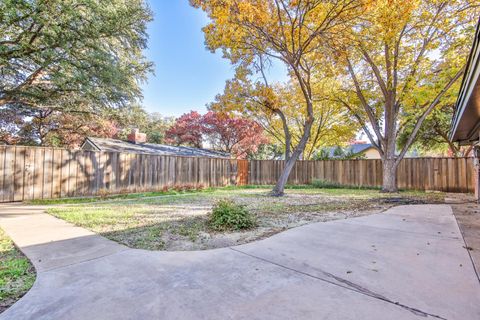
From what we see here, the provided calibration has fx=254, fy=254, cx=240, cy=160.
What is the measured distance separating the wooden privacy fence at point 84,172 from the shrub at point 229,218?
21.5 feet

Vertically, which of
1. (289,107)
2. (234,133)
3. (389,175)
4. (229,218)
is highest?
(289,107)

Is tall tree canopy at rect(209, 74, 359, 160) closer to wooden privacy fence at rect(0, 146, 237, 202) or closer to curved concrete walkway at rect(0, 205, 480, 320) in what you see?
wooden privacy fence at rect(0, 146, 237, 202)

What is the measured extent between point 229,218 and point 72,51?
21.4ft

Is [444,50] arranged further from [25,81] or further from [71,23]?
[25,81]

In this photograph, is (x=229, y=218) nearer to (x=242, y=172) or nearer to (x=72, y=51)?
(x=72, y=51)

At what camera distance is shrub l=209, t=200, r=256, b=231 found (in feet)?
13.3

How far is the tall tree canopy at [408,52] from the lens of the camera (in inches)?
285

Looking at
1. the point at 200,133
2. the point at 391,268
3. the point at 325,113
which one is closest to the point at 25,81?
the point at 391,268

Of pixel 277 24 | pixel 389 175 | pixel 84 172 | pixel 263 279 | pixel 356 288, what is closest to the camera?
pixel 356 288

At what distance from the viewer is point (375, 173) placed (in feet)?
39.3

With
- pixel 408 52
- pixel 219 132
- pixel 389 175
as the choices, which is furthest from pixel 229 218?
pixel 219 132

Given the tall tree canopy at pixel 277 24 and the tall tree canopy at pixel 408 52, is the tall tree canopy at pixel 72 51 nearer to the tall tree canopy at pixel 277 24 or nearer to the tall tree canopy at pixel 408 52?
the tall tree canopy at pixel 277 24

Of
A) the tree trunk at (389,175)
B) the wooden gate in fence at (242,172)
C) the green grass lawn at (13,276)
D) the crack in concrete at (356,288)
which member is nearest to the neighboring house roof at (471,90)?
the crack in concrete at (356,288)

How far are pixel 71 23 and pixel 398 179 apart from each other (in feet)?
42.5
